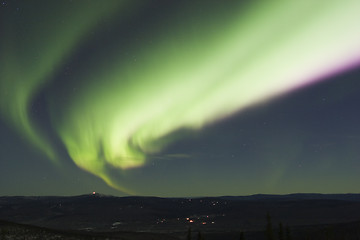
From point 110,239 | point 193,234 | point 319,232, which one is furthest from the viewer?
point 193,234

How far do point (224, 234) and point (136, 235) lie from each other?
149ft

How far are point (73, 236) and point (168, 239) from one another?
70.2 m

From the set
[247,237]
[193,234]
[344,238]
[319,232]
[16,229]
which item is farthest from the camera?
[193,234]

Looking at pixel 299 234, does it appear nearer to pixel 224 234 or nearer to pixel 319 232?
pixel 319 232

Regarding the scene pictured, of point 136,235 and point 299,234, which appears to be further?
point 136,235

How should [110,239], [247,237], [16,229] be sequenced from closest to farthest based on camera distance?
[16,229]
[110,239]
[247,237]

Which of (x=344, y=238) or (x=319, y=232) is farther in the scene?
(x=319, y=232)

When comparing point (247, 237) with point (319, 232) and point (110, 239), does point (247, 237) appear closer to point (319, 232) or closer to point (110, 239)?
point (319, 232)

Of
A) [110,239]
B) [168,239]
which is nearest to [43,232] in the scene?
[110,239]

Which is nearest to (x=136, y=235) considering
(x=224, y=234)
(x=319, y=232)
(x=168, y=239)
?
(x=168, y=239)

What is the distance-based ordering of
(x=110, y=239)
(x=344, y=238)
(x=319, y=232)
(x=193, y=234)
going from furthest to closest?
(x=193, y=234)
(x=319, y=232)
(x=344, y=238)
(x=110, y=239)

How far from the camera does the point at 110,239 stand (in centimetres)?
11419

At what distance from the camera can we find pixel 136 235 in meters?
175

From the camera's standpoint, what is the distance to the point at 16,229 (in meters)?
97.1
